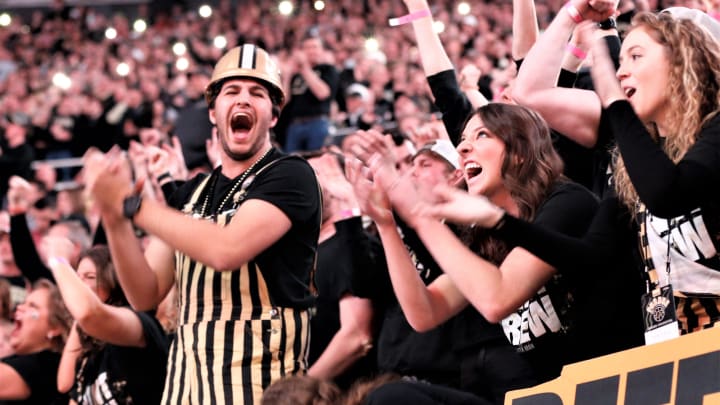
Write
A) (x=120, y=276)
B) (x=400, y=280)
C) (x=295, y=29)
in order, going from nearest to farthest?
(x=400, y=280), (x=120, y=276), (x=295, y=29)

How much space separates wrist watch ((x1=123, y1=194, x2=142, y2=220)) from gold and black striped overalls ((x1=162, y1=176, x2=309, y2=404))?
0.32 metres

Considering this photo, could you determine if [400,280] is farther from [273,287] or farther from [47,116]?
[47,116]

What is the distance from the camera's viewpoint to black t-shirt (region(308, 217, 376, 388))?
4.84m

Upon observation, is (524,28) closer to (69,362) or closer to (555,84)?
(555,84)

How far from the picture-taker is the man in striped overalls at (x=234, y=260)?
12.5ft

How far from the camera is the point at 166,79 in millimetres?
16062

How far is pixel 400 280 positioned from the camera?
382 cm

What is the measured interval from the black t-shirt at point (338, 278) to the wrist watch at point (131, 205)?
1171mm

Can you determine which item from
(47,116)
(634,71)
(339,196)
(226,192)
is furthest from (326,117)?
(634,71)

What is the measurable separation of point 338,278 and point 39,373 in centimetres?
175

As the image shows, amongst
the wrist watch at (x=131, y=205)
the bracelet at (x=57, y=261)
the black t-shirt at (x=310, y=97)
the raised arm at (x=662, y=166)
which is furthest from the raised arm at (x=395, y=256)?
the black t-shirt at (x=310, y=97)

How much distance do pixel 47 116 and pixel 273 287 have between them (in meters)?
10.9

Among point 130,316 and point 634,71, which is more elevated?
point 634,71

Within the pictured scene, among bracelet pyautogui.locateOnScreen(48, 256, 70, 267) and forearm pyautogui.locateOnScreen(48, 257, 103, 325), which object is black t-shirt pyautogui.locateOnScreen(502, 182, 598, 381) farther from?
bracelet pyautogui.locateOnScreen(48, 256, 70, 267)
